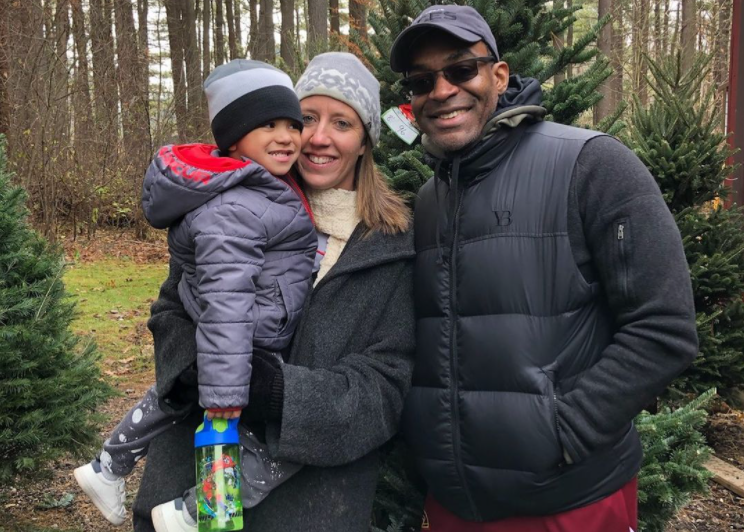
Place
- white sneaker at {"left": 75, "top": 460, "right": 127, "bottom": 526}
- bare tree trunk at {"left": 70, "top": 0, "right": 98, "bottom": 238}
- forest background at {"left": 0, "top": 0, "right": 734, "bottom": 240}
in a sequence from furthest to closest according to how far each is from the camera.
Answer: bare tree trunk at {"left": 70, "top": 0, "right": 98, "bottom": 238} → forest background at {"left": 0, "top": 0, "right": 734, "bottom": 240} → white sneaker at {"left": 75, "top": 460, "right": 127, "bottom": 526}

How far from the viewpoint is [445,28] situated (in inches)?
82.6

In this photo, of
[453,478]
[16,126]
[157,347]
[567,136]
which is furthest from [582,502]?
[16,126]

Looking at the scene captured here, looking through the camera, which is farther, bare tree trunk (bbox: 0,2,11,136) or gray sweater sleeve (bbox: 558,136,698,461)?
bare tree trunk (bbox: 0,2,11,136)

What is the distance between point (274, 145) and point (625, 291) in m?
1.26

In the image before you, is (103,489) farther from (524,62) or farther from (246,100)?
(524,62)

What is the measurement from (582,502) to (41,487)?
370 cm

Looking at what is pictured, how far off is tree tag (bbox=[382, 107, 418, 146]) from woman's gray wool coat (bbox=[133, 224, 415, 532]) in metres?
0.65

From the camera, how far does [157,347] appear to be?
7.83ft

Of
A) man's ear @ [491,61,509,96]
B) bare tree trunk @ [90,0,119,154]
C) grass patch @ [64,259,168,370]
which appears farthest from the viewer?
bare tree trunk @ [90,0,119,154]

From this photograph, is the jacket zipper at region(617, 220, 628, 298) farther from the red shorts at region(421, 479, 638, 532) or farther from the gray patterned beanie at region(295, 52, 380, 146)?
the gray patterned beanie at region(295, 52, 380, 146)

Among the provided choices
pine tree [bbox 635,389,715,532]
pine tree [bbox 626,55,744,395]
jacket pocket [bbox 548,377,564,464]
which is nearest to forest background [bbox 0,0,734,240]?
pine tree [bbox 626,55,744,395]

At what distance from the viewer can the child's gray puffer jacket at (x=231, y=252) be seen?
2006 millimetres

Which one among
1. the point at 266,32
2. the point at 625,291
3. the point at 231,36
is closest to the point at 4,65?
the point at 625,291

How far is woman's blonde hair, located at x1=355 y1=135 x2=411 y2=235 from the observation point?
94.1 inches
